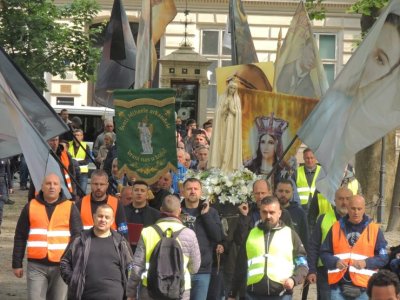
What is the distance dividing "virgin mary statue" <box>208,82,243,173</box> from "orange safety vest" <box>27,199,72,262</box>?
11.2 feet

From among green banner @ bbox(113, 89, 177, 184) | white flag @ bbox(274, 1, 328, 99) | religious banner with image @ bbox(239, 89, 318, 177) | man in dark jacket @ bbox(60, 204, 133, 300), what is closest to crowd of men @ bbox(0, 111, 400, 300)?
man in dark jacket @ bbox(60, 204, 133, 300)

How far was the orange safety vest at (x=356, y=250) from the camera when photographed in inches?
423

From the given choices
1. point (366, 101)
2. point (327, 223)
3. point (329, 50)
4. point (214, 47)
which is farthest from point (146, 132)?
point (329, 50)

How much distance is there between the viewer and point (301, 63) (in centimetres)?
1580

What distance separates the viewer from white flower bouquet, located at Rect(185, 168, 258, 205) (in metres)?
12.7

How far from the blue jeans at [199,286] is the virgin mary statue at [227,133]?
2.78 metres

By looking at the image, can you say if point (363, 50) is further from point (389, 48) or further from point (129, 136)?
point (129, 136)

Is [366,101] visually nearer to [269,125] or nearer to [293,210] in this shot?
[293,210]

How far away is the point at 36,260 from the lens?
1123 cm

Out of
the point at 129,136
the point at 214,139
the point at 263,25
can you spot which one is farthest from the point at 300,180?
the point at 263,25

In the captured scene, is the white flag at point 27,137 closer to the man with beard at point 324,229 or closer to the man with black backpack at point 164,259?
the man with black backpack at point 164,259

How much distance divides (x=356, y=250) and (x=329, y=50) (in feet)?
94.7

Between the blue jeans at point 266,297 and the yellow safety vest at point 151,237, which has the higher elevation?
the yellow safety vest at point 151,237

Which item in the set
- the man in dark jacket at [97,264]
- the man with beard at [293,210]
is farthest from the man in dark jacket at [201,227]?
the man in dark jacket at [97,264]
